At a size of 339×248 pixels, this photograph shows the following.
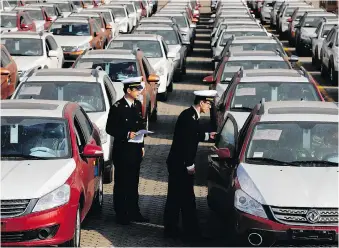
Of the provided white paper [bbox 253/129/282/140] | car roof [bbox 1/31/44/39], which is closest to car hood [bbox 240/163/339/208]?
white paper [bbox 253/129/282/140]

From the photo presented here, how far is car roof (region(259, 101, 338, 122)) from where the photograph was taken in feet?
36.6

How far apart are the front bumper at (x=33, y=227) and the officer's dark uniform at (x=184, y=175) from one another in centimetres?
178

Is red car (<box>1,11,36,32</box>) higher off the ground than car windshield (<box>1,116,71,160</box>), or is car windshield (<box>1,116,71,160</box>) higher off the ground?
car windshield (<box>1,116,71,160</box>)

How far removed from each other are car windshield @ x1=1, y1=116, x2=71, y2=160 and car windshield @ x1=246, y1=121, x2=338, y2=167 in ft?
6.25

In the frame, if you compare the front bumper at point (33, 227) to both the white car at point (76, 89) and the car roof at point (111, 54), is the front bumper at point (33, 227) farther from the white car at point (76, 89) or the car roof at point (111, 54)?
the car roof at point (111, 54)

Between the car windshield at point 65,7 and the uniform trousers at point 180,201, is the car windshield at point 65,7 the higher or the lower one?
the lower one

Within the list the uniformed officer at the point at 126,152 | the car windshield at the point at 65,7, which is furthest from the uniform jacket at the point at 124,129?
the car windshield at the point at 65,7

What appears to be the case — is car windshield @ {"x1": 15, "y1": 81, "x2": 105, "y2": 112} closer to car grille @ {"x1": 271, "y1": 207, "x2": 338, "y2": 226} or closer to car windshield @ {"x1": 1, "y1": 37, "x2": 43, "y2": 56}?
car grille @ {"x1": 271, "y1": 207, "x2": 338, "y2": 226}

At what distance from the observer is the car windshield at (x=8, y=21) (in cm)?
3325

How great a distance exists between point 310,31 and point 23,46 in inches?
548

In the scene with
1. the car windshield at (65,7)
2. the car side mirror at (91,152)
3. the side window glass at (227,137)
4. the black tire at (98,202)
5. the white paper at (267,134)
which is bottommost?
the car windshield at (65,7)

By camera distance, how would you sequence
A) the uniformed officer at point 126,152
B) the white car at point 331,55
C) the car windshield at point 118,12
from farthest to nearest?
1. the car windshield at point 118,12
2. the white car at point 331,55
3. the uniformed officer at point 126,152

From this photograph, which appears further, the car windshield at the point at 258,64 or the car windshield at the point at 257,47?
the car windshield at the point at 257,47

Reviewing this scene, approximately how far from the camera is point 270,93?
15.7 metres
